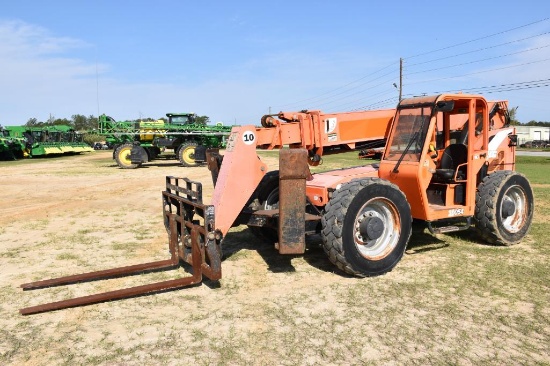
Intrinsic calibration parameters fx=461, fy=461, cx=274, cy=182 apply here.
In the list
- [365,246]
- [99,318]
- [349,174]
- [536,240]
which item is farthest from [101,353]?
[536,240]

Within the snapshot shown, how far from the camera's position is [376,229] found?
548cm

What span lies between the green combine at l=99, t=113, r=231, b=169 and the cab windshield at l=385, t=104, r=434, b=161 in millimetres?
16890

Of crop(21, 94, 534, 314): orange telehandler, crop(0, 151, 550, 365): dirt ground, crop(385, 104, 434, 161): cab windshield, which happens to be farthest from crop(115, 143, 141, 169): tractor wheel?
crop(385, 104, 434, 161): cab windshield

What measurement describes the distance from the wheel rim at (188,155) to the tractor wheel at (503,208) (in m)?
18.0

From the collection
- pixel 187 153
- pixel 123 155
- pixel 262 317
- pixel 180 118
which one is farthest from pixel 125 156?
pixel 262 317

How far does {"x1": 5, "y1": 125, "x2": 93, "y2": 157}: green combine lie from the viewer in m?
30.3

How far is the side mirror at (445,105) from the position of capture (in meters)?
5.67

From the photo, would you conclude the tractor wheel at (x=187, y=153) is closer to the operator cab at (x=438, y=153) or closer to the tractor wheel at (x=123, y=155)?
the tractor wheel at (x=123, y=155)

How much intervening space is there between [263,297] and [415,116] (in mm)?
3197

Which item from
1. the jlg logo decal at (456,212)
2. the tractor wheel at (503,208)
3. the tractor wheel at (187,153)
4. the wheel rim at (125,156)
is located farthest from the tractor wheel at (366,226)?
the wheel rim at (125,156)

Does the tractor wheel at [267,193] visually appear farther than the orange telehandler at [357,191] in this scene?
Yes

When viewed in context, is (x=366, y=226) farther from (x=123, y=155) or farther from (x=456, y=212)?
(x=123, y=155)

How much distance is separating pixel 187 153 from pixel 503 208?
18308 millimetres

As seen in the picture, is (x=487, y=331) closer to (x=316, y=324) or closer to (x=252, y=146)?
(x=316, y=324)
